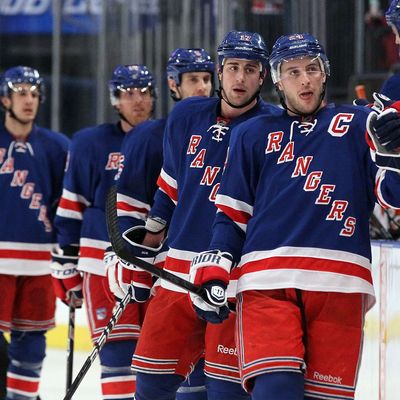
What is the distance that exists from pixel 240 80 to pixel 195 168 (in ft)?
0.81

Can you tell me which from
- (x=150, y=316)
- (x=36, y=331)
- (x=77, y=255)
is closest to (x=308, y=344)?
(x=150, y=316)

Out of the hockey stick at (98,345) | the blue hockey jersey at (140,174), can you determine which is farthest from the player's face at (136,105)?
the hockey stick at (98,345)

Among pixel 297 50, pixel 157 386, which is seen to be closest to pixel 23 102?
pixel 157 386

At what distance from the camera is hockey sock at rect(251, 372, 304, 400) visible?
251cm

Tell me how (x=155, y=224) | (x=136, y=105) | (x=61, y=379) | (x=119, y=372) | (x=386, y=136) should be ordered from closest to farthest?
1. (x=386, y=136)
2. (x=155, y=224)
3. (x=119, y=372)
4. (x=136, y=105)
5. (x=61, y=379)

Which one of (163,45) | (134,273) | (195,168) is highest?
(163,45)

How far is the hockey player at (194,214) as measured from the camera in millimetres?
3018

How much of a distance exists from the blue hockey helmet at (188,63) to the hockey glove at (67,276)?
0.77m

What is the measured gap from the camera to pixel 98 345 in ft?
10.4

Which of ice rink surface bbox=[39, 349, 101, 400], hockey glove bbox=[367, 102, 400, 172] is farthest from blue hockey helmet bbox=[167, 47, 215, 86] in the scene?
ice rink surface bbox=[39, 349, 101, 400]

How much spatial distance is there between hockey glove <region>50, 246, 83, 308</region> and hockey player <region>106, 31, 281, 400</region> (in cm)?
103

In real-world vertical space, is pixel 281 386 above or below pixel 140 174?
below

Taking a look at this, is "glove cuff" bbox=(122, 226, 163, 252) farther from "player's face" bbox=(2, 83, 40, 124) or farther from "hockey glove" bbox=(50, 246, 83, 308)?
"player's face" bbox=(2, 83, 40, 124)

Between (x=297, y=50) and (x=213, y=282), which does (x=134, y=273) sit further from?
(x=297, y=50)
